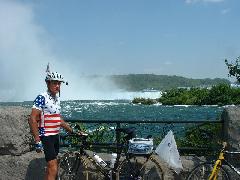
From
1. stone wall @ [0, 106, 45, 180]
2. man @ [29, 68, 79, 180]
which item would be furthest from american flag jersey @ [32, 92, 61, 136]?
stone wall @ [0, 106, 45, 180]

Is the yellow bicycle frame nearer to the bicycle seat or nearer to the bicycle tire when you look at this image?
the bicycle seat

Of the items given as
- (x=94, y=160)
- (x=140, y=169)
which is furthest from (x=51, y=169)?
(x=140, y=169)

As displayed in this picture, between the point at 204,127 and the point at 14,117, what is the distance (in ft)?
12.5

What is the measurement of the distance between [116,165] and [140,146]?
2.00ft

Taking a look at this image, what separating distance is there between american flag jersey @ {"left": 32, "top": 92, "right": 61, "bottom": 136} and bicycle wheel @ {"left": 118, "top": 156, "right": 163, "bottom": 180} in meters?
1.51

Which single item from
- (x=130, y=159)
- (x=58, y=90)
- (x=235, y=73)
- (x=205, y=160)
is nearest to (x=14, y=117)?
(x=58, y=90)

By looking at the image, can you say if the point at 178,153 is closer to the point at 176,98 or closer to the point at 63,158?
the point at 63,158

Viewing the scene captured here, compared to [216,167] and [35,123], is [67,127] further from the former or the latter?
[216,167]

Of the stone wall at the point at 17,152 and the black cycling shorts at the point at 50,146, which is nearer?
the black cycling shorts at the point at 50,146

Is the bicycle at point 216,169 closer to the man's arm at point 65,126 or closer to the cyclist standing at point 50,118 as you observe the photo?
the man's arm at point 65,126

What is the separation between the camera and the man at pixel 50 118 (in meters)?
7.19

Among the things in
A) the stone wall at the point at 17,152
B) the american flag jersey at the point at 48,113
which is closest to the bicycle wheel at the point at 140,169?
the american flag jersey at the point at 48,113

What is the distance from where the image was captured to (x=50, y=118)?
7.28m

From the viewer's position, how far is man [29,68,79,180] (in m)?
7.19
